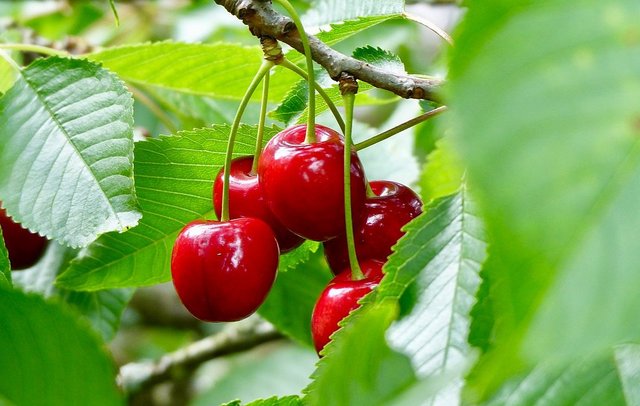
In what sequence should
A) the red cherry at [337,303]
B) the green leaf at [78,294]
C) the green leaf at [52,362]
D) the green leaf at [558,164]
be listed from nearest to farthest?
the green leaf at [558,164] → the green leaf at [52,362] → the red cherry at [337,303] → the green leaf at [78,294]

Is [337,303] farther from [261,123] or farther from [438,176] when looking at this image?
[438,176]

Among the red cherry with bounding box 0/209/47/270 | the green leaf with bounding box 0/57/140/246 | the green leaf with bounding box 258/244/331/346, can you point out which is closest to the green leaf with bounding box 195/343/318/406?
the green leaf with bounding box 258/244/331/346

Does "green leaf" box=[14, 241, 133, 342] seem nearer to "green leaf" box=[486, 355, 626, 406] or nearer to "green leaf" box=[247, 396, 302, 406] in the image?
"green leaf" box=[247, 396, 302, 406]

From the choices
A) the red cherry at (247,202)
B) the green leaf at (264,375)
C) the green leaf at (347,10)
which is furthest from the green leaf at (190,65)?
the green leaf at (264,375)

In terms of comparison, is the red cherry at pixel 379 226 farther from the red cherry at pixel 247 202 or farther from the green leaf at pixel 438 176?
the green leaf at pixel 438 176

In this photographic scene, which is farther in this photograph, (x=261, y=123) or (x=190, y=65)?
(x=190, y=65)

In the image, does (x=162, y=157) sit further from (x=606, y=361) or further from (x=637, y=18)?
(x=637, y=18)

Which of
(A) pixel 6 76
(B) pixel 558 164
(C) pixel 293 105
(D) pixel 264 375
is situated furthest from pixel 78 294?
(D) pixel 264 375
